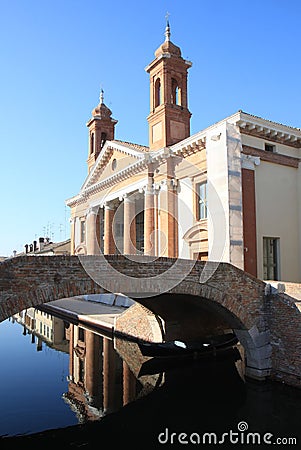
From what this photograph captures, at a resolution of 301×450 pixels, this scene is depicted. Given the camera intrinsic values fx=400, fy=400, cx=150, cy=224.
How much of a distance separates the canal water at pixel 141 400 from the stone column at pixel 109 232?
8882mm

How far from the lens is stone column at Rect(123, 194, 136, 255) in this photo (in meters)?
21.2

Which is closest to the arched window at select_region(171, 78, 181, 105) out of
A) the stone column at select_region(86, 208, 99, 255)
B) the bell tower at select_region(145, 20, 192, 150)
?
the bell tower at select_region(145, 20, 192, 150)

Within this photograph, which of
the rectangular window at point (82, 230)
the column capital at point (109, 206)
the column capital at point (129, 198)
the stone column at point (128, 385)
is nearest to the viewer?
the stone column at point (128, 385)

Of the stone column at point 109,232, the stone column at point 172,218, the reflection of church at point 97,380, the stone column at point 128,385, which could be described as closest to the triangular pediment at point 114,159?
the stone column at point 109,232

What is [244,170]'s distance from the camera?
1511cm

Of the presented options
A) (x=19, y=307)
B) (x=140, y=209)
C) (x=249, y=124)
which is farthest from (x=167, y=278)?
(x=140, y=209)

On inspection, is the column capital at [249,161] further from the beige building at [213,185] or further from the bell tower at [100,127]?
the bell tower at [100,127]

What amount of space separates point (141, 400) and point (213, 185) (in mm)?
8395

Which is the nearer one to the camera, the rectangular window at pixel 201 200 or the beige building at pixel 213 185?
the beige building at pixel 213 185

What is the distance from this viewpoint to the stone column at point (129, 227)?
69.7ft

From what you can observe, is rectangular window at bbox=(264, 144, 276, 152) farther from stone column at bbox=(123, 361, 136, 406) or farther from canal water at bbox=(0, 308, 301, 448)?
stone column at bbox=(123, 361, 136, 406)

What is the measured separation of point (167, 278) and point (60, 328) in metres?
13.1

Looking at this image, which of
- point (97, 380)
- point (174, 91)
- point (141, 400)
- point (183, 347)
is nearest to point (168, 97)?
point (174, 91)

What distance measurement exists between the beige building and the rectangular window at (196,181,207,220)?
4 cm
